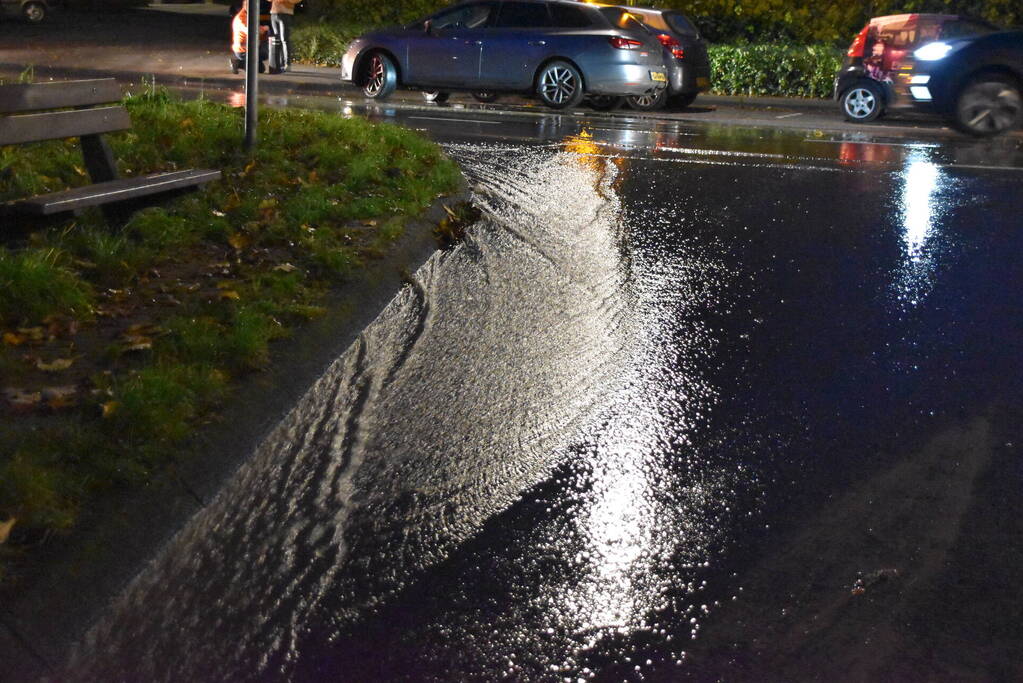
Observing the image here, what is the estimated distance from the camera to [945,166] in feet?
44.3

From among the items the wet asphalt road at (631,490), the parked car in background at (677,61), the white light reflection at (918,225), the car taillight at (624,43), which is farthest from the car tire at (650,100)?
the wet asphalt road at (631,490)

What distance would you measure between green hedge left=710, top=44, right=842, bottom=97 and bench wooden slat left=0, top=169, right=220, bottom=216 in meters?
17.5

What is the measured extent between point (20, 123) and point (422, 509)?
12.1 feet

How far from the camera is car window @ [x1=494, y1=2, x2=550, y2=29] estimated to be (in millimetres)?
20281

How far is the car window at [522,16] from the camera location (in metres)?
20.3

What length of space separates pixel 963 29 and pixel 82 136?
14.7 m

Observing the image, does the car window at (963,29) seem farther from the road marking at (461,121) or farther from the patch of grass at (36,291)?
the patch of grass at (36,291)

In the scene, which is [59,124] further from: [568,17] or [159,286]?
[568,17]

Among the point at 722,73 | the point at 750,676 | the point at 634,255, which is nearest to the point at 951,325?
the point at 634,255

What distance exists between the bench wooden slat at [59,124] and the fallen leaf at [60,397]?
6.82 ft

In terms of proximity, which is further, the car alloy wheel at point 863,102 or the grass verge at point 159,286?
the car alloy wheel at point 863,102

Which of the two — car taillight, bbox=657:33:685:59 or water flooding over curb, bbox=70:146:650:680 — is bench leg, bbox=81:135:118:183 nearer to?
water flooding over curb, bbox=70:146:650:680

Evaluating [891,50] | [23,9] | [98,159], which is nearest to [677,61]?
[891,50]

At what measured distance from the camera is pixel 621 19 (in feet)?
65.4
